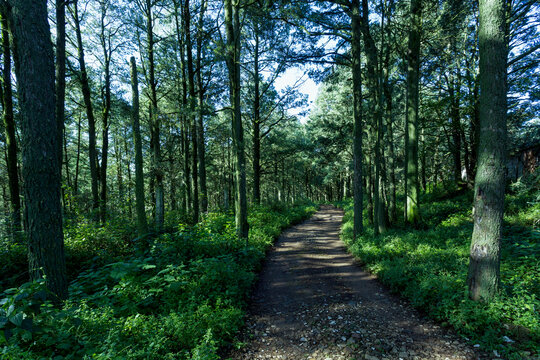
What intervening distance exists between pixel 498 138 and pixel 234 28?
358 inches

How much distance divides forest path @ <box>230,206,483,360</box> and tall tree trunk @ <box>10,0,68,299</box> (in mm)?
3579

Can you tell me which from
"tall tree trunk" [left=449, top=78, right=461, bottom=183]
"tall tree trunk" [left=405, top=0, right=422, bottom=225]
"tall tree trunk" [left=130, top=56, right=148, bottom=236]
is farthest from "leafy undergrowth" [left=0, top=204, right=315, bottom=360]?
"tall tree trunk" [left=449, top=78, right=461, bottom=183]

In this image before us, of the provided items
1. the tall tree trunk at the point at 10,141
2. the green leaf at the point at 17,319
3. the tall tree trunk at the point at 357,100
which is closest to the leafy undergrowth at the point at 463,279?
the tall tree trunk at the point at 357,100

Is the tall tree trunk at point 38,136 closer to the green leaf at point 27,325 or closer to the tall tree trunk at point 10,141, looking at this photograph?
the green leaf at point 27,325

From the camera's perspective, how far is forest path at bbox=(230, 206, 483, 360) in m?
3.49

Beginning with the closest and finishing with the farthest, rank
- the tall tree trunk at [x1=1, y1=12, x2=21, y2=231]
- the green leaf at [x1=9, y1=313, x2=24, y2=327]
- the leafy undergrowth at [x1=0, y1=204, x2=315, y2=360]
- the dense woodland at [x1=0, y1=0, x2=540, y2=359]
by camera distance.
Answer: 1. the green leaf at [x1=9, y1=313, x2=24, y2=327]
2. the leafy undergrowth at [x1=0, y1=204, x2=315, y2=360]
3. the dense woodland at [x1=0, y1=0, x2=540, y2=359]
4. the tall tree trunk at [x1=1, y1=12, x2=21, y2=231]

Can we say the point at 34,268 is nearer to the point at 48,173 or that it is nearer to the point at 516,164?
the point at 48,173

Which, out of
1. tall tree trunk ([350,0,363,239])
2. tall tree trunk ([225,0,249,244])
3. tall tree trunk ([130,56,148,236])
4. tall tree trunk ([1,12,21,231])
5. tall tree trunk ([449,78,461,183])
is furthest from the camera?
tall tree trunk ([449,78,461,183])

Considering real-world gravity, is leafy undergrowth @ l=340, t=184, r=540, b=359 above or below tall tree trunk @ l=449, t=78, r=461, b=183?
below

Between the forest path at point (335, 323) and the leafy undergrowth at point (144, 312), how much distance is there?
0.58 metres

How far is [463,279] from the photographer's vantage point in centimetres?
464

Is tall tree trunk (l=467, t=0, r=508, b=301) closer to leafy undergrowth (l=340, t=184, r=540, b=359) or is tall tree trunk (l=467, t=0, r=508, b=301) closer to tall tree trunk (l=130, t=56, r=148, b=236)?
leafy undergrowth (l=340, t=184, r=540, b=359)

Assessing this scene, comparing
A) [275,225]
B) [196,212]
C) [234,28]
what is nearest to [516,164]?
[275,225]

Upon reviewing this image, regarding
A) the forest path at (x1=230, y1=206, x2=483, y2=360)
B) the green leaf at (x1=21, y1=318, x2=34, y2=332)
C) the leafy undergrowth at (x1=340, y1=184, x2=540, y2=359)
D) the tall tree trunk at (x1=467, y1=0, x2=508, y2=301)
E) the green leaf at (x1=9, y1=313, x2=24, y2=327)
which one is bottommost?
the forest path at (x1=230, y1=206, x2=483, y2=360)
